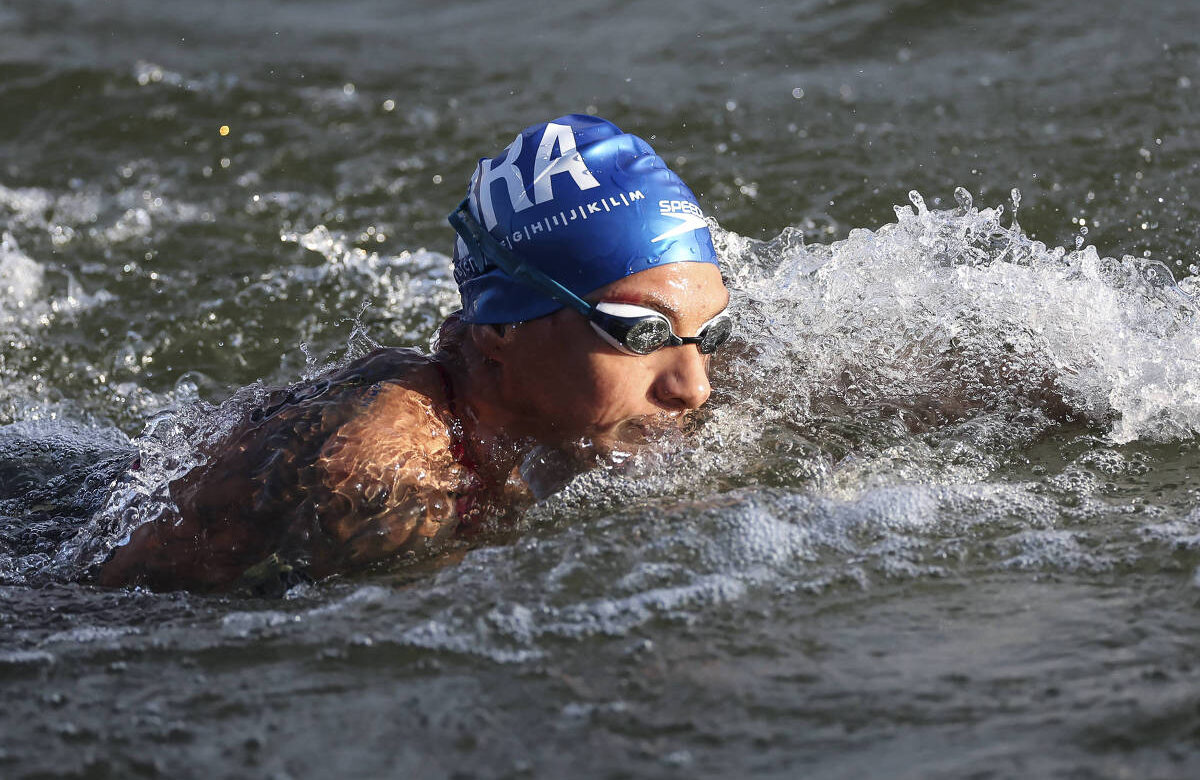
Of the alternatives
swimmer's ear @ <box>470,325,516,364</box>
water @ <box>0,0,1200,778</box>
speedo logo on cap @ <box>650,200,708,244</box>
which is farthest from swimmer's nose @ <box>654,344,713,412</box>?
swimmer's ear @ <box>470,325,516,364</box>

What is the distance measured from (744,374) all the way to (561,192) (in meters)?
1.10

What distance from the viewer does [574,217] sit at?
13.0ft

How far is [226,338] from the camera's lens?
6.34m

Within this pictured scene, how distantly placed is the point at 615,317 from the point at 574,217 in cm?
36

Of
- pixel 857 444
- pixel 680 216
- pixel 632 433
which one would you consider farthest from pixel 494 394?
pixel 857 444

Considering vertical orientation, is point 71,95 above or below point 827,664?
above

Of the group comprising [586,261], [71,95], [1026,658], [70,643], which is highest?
[71,95]

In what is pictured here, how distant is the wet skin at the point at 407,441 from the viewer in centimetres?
379

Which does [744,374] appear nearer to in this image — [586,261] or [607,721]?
[586,261]

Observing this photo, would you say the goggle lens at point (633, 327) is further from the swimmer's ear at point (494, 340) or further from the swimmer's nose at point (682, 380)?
the swimmer's ear at point (494, 340)

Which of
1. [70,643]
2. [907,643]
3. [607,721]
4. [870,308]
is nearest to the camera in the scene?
[607,721]

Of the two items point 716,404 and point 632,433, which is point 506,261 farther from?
point 716,404

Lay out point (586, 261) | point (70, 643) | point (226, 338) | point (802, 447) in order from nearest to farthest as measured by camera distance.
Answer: point (70, 643), point (586, 261), point (802, 447), point (226, 338)

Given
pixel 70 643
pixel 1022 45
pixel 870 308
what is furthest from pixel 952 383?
pixel 1022 45
